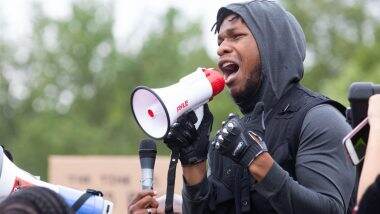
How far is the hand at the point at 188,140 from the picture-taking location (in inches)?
192

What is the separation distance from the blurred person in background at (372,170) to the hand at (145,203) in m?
1.38

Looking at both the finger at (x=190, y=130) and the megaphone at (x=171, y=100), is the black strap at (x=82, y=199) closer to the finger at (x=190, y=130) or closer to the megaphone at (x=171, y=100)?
the megaphone at (x=171, y=100)

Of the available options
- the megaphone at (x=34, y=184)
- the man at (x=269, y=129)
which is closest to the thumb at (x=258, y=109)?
the man at (x=269, y=129)

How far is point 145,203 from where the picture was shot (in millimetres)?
→ 4934

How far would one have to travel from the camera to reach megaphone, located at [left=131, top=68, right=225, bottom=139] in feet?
15.8

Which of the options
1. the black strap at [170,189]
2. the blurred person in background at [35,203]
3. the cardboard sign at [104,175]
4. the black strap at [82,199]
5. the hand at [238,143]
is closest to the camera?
the blurred person in background at [35,203]

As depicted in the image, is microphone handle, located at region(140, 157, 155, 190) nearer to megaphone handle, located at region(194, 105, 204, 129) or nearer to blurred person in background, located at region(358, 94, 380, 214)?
megaphone handle, located at region(194, 105, 204, 129)

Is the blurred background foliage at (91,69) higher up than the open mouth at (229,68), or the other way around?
the blurred background foliage at (91,69)

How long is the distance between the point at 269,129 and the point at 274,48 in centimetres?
35

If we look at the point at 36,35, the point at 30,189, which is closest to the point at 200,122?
the point at 30,189

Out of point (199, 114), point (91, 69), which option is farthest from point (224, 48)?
point (91, 69)

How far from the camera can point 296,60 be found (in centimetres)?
504

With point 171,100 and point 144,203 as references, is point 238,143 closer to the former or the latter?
point 171,100

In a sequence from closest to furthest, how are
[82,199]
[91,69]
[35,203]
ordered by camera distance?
[35,203]
[82,199]
[91,69]
